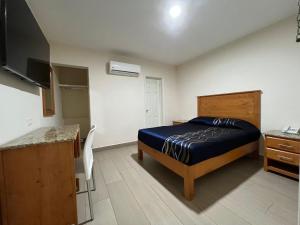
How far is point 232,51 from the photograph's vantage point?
3000mm

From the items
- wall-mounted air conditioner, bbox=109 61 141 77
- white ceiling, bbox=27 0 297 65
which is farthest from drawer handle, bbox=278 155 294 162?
wall-mounted air conditioner, bbox=109 61 141 77

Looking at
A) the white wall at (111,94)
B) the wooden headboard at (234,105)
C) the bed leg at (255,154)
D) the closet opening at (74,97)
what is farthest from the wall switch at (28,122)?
the bed leg at (255,154)

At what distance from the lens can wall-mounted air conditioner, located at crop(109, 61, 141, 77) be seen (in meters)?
3.26

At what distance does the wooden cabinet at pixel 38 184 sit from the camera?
1.05 metres

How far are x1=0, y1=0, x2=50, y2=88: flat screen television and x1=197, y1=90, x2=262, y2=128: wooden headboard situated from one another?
3552 mm

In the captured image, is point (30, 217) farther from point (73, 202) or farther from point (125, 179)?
point (125, 179)

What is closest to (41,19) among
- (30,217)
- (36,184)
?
(36,184)

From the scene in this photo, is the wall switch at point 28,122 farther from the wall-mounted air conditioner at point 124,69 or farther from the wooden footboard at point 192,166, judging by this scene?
the wall-mounted air conditioner at point 124,69

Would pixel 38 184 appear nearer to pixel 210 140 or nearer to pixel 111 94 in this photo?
pixel 210 140

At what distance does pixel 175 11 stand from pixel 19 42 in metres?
1.95

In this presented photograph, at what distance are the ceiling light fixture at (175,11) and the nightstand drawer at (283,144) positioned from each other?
240 cm

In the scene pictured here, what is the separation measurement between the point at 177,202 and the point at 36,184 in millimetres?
1408

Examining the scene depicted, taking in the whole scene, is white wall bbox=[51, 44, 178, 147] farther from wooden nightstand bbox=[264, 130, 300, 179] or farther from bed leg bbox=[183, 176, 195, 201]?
wooden nightstand bbox=[264, 130, 300, 179]

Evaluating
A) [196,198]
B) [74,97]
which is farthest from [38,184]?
[74,97]
